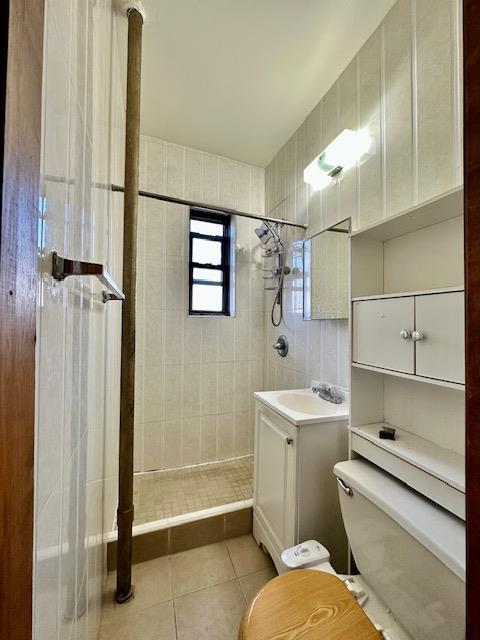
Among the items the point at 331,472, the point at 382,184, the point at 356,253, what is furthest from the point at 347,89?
the point at 331,472

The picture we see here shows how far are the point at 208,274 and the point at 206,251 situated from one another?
206 mm

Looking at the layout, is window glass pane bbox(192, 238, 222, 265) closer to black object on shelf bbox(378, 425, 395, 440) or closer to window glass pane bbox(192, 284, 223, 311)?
window glass pane bbox(192, 284, 223, 311)

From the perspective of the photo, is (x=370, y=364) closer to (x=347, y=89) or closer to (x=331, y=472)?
(x=331, y=472)

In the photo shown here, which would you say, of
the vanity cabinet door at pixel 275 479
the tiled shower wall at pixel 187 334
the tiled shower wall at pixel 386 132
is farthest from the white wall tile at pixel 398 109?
the tiled shower wall at pixel 187 334

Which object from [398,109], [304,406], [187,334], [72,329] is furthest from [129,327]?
[398,109]

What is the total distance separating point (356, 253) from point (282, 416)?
835 mm

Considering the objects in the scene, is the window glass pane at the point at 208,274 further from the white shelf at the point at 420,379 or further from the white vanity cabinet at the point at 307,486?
the white shelf at the point at 420,379

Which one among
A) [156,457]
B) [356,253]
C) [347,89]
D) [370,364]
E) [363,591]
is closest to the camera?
[363,591]

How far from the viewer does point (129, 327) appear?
1237mm

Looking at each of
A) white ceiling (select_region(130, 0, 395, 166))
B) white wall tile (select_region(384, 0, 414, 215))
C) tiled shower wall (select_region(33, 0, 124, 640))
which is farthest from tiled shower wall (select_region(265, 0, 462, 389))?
tiled shower wall (select_region(33, 0, 124, 640))

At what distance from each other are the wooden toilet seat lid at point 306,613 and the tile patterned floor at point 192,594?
0.55 meters

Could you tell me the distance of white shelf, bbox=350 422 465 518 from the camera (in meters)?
0.74

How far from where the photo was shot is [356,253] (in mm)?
1189

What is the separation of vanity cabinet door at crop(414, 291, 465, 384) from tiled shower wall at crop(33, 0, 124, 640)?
100cm
